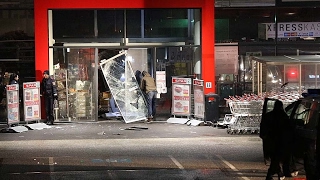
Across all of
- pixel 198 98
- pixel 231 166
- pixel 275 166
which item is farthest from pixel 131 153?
pixel 198 98

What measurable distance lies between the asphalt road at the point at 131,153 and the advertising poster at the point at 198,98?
74cm

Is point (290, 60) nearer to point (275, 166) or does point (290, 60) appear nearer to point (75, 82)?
point (75, 82)

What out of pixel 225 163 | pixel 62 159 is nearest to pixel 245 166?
pixel 225 163

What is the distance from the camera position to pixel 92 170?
13.2 meters

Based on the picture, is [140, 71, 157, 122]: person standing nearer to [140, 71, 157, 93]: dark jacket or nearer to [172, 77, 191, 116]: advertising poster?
[140, 71, 157, 93]: dark jacket

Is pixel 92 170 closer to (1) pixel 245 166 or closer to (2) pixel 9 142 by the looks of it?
(1) pixel 245 166

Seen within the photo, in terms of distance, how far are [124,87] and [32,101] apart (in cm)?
334

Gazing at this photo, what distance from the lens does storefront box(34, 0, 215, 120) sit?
2319 cm

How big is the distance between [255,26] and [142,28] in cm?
430

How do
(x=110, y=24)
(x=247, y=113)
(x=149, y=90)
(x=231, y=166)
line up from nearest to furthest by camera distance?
(x=231, y=166)
(x=247, y=113)
(x=149, y=90)
(x=110, y=24)

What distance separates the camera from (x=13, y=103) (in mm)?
21281

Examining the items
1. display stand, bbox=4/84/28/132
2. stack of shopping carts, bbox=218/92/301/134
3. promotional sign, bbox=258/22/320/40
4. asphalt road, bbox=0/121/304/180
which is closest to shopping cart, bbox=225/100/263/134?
stack of shopping carts, bbox=218/92/301/134

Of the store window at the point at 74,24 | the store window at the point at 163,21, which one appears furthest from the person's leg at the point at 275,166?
the store window at the point at 74,24

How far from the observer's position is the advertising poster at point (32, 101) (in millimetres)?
21750
